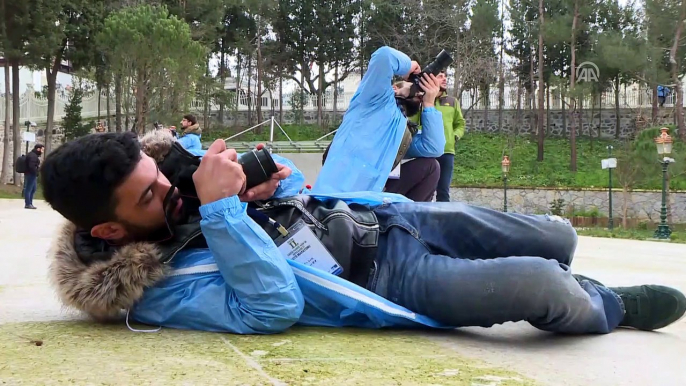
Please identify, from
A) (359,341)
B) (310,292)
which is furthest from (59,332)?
(359,341)

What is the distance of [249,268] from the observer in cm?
159

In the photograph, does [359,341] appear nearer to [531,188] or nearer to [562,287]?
[562,287]

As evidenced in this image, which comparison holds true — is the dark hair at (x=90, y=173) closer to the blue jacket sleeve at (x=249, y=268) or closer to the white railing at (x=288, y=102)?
the blue jacket sleeve at (x=249, y=268)

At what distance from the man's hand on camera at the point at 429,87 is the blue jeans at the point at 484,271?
1480 millimetres

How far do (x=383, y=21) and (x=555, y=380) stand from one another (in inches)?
988

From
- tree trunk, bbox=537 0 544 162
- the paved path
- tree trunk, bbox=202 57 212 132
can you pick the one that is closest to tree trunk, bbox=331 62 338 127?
tree trunk, bbox=202 57 212 132

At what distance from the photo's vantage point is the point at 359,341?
5.56ft

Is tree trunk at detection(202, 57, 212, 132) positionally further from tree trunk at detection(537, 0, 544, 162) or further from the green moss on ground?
the green moss on ground

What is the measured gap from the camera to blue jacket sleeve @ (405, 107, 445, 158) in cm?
343

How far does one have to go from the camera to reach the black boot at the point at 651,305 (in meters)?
1.90

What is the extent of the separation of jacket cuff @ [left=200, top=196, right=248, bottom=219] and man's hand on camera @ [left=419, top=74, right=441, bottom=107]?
1901 mm

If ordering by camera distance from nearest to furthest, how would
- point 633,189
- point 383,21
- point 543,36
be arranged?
point 633,189 < point 543,36 < point 383,21

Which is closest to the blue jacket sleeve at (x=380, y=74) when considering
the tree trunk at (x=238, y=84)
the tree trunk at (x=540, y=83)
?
the tree trunk at (x=540, y=83)

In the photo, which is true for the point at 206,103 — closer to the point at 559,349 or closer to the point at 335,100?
the point at 335,100
